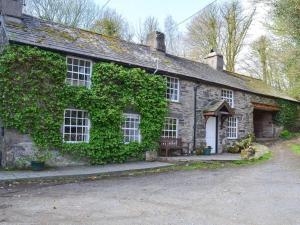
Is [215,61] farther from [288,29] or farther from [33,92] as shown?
[33,92]

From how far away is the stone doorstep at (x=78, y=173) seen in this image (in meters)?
10.4

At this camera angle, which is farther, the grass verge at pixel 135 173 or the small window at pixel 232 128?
the small window at pixel 232 128

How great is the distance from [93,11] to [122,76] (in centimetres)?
2063

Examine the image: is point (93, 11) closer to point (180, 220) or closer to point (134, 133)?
point (134, 133)

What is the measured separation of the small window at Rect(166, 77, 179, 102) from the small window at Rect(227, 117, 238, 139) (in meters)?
5.37

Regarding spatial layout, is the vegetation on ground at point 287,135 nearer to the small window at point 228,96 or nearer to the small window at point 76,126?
the small window at point 228,96

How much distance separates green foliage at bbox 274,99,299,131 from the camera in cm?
2698

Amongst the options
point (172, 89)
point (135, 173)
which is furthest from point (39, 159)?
point (172, 89)

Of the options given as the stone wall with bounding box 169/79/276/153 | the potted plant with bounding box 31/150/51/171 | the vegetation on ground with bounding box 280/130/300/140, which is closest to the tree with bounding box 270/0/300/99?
the stone wall with bounding box 169/79/276/153

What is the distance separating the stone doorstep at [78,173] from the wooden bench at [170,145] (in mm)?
2496

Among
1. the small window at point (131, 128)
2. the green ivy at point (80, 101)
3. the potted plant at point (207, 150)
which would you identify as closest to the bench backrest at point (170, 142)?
the green ivy at point (80, 101)

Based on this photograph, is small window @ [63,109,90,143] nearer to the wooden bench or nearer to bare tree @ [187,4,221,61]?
the wooden bench

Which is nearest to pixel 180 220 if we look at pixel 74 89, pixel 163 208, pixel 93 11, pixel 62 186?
pixel 163 208

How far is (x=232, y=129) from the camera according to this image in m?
21.6
